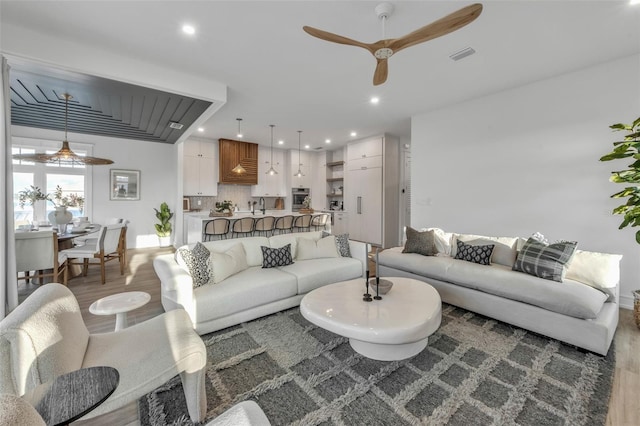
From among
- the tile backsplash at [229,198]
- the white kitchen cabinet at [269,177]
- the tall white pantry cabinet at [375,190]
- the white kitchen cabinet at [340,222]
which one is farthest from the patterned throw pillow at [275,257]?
the white kitchen cabinet at [269,177]

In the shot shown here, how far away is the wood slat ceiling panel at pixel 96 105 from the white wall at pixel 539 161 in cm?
430

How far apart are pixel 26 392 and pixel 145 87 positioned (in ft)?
11.8

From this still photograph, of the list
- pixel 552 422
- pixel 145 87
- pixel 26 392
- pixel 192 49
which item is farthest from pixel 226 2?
pixel 552 422

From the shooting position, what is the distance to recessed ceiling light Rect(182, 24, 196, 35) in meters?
2.64

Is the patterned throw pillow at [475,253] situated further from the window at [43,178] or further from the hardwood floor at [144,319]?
the window at [43,178]

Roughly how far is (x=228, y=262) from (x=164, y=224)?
5.11 meters

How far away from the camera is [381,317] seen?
6.86 ft

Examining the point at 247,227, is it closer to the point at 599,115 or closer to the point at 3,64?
the point at 3,64

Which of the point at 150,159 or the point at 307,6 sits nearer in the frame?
the point at 307,6

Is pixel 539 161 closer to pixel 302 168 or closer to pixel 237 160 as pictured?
pixel 302 168

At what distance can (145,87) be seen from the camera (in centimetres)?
354

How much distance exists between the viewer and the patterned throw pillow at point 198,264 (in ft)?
9.18

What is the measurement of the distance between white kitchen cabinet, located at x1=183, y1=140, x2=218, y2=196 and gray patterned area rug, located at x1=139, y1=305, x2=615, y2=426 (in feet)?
18.5

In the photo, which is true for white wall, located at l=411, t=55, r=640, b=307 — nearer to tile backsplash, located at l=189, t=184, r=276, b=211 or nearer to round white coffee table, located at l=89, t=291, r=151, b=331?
round white coffee table, located at l=89, t=291, r=151, b=331
